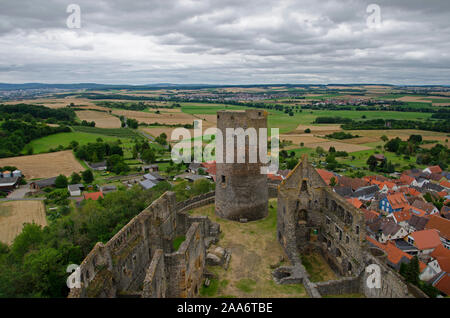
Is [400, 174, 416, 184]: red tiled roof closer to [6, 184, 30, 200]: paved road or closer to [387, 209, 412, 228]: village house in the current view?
[387, 209, 412, 228]: village house

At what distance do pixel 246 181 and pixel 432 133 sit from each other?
127 metres

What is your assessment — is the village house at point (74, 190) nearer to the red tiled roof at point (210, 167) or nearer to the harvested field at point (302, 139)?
the red tiled roof at point (210, 167)

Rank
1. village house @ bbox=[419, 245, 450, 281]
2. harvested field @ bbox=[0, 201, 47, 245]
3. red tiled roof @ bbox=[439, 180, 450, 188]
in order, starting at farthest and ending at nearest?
red tiled roof @ bbox=[439, 180, 450, 188], harvested field @ bbox=[0, 201, 47, 245], village house @ bbox=[419, 245, 450, 281]

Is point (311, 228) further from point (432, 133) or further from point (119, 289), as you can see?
point (432, 133)

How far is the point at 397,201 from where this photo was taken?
2068 inches

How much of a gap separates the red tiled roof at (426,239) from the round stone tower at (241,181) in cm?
2474

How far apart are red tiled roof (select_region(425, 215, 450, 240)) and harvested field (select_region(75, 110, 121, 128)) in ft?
367

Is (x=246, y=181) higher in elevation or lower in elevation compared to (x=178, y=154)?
higher

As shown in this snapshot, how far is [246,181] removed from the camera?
2556cm

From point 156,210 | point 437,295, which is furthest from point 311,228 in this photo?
point 437,295

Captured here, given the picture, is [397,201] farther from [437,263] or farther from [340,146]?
[340,146]

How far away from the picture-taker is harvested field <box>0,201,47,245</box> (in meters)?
42.1

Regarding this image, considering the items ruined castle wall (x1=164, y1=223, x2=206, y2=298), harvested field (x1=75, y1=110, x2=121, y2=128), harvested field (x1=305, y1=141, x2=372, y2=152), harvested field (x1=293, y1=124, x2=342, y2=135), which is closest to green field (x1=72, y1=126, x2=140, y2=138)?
harvested field (x1=75, y1=110, x2=121, y2=128)

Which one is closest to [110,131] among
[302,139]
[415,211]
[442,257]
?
[302,139]
